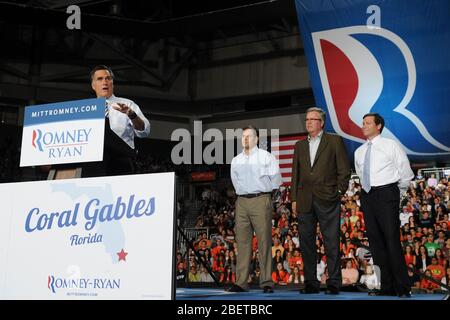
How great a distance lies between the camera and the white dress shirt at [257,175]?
5.35 m

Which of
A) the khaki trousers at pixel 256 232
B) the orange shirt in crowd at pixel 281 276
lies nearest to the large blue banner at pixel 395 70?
the orange shirt in crowd at pixel 281 276

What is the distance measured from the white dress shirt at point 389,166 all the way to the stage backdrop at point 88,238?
208 centimetres

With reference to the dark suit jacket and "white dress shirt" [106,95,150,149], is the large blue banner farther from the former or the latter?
"white dress shirt" [106,95,150,149]

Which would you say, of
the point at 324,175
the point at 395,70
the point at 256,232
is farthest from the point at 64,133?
the point at 395,70

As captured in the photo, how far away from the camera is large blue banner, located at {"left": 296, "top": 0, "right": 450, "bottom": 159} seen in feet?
26.5

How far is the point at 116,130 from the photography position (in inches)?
161

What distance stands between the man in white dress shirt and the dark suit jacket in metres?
0.26

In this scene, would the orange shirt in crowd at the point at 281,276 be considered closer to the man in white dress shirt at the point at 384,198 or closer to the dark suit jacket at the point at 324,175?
the dark suit jacket at the point at 324,175

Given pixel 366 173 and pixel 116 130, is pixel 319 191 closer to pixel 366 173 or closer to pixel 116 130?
pixel 366 173

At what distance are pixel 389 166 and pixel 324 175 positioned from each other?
2.07 feet

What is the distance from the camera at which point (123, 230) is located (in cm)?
330

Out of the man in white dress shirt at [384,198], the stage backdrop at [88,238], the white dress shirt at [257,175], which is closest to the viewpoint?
the stage backdrop at [88,238]

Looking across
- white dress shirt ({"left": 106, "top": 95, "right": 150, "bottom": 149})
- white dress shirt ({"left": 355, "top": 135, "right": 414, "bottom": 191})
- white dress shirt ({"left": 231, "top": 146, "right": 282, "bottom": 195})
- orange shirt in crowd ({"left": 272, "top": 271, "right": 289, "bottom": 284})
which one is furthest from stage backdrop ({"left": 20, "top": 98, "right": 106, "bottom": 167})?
orange shirt in crowd ({"left": 272, "top": 271, "right": 289, "bottom": 284})

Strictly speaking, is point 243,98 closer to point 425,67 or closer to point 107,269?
point 425,67
